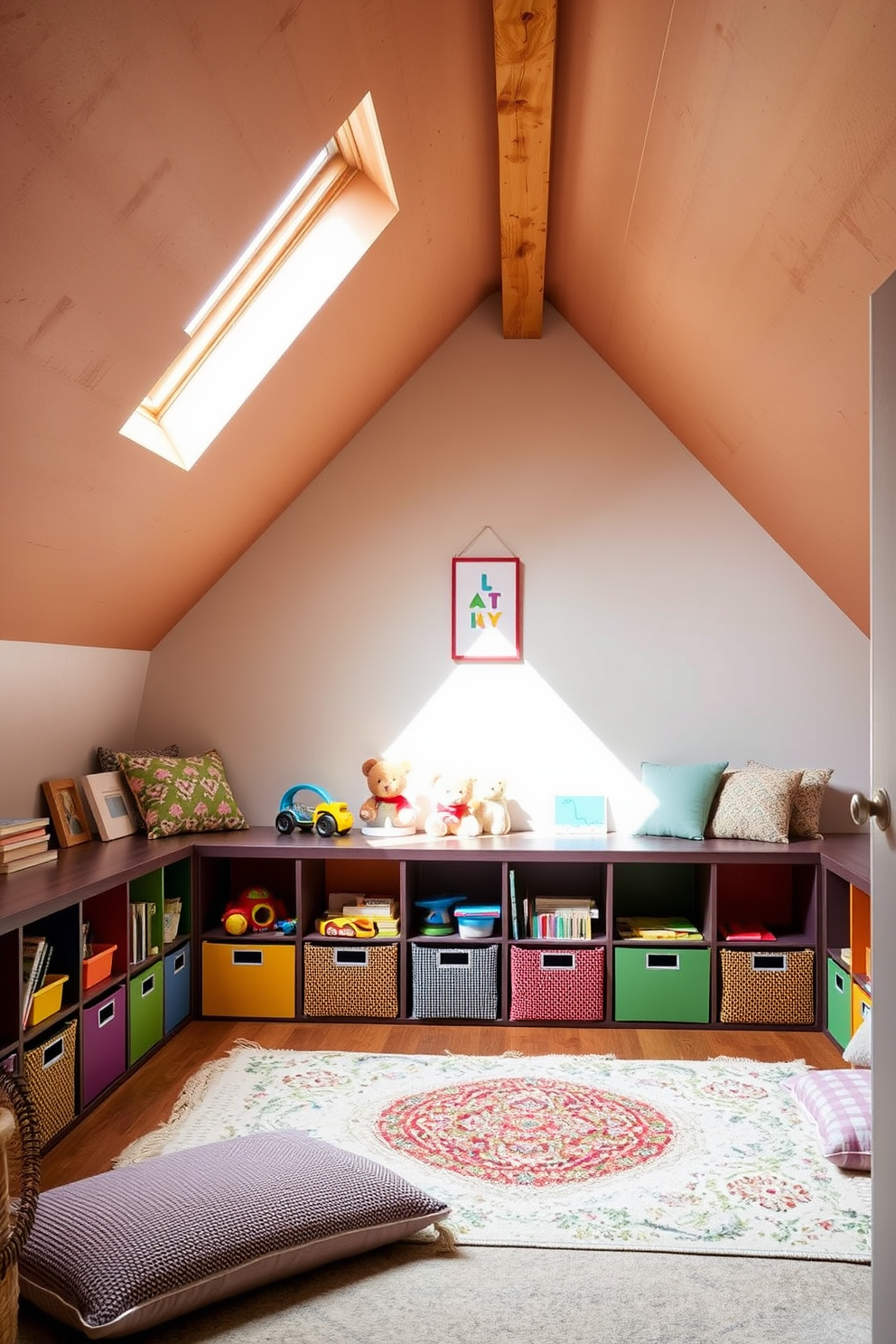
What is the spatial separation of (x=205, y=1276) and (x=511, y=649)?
9.52 ft

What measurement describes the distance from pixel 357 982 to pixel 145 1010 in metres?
0.78

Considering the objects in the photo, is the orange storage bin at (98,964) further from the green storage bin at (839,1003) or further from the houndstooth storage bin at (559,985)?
the green storage bin at (839,1003)

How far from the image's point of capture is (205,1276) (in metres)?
2.16

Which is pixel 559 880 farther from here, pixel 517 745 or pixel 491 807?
pixel 517 745

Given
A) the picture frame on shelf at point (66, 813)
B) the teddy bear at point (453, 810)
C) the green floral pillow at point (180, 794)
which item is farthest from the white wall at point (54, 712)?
the teddy bear at point (453, 810)

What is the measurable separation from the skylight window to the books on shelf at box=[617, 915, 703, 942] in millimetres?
2305

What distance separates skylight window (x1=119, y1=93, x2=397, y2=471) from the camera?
3.35 meters

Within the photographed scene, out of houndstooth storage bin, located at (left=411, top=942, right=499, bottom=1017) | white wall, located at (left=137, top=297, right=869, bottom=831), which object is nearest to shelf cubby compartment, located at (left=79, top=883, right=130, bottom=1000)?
houndstooth storage bin, located at (left=411, top=942, right=499, bottom=1017)

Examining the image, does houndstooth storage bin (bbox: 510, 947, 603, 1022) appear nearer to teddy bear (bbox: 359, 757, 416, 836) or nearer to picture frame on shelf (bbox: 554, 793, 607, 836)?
picture frame on shelf (bbox: 554, 793, 607, 836)

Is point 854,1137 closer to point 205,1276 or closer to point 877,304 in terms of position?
point 205,1276

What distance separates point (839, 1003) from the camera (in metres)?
3.78

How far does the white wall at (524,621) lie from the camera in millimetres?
4574

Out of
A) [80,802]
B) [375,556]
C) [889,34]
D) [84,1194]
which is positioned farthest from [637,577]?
[84,1194]

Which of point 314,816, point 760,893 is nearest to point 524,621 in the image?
point 314,816
